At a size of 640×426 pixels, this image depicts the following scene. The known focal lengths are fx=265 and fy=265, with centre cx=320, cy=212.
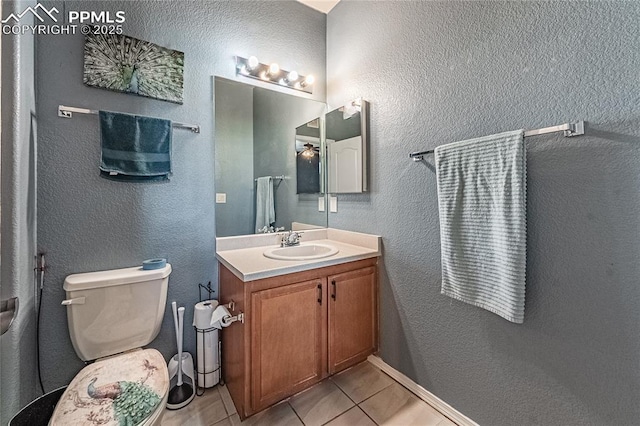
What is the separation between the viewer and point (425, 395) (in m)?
1.52

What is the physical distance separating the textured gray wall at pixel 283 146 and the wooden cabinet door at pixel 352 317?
678 millimetres

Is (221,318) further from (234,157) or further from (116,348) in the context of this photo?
(234,157)

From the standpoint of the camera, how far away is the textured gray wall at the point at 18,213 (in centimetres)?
98

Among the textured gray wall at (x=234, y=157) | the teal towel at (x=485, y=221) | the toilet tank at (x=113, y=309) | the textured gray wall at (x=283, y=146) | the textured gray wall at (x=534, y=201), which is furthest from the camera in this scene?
the textured gray wall at (x=283, y=146)

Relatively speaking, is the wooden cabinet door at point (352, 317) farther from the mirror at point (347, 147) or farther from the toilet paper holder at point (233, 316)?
the mirror at point (347, 147)

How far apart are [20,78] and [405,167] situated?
1821 mm

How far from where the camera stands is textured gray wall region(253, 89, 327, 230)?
1944 mm

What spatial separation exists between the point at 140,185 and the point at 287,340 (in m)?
1.22

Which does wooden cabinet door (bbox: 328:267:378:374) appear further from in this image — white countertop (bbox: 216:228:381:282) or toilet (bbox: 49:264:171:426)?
toilet (bbox: 49:264:171:426)

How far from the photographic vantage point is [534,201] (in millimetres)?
1089

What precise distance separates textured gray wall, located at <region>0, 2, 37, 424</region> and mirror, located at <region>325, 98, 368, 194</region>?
5.51 ft

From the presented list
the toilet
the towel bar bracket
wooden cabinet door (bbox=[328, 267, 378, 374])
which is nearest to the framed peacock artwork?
the toilet

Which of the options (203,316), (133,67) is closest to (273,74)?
(133,67)

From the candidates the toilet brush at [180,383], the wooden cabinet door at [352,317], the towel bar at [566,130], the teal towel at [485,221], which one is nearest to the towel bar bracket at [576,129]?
the towel bar at [566,130]
